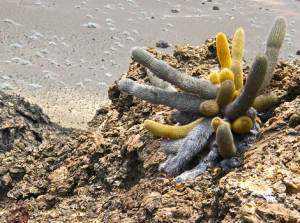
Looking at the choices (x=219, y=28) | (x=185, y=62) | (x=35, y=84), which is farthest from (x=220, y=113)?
(x=219, y=28)

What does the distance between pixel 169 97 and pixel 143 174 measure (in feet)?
2.42

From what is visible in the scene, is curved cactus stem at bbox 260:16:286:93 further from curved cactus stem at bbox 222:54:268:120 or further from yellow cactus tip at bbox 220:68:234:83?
curved cactus stem at bbox 222:54:268:120

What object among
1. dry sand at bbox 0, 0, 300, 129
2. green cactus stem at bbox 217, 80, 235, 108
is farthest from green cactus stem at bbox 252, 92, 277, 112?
dry sand at bbox 0, 0, 300, 129

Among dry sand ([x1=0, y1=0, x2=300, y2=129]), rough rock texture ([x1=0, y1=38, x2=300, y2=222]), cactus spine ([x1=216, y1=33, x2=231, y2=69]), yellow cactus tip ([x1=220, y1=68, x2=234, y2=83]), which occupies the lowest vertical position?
dry sand ([x1=0, y1=0, x2=300, y2=129])

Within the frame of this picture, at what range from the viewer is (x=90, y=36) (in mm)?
15094

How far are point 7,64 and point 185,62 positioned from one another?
861cm

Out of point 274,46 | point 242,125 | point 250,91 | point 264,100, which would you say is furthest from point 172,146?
point 274,46

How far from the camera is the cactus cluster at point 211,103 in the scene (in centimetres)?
215

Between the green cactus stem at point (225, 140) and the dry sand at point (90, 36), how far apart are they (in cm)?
520

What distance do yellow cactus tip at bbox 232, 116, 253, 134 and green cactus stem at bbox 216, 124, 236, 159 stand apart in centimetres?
24

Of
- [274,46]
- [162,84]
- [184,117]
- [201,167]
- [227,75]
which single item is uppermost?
[274,46]

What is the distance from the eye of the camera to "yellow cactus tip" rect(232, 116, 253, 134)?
2.25m

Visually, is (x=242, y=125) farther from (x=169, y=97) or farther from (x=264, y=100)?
(x=169, y=97)

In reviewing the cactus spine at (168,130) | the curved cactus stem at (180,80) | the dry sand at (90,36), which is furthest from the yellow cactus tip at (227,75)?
the dry sand at (90,36)
